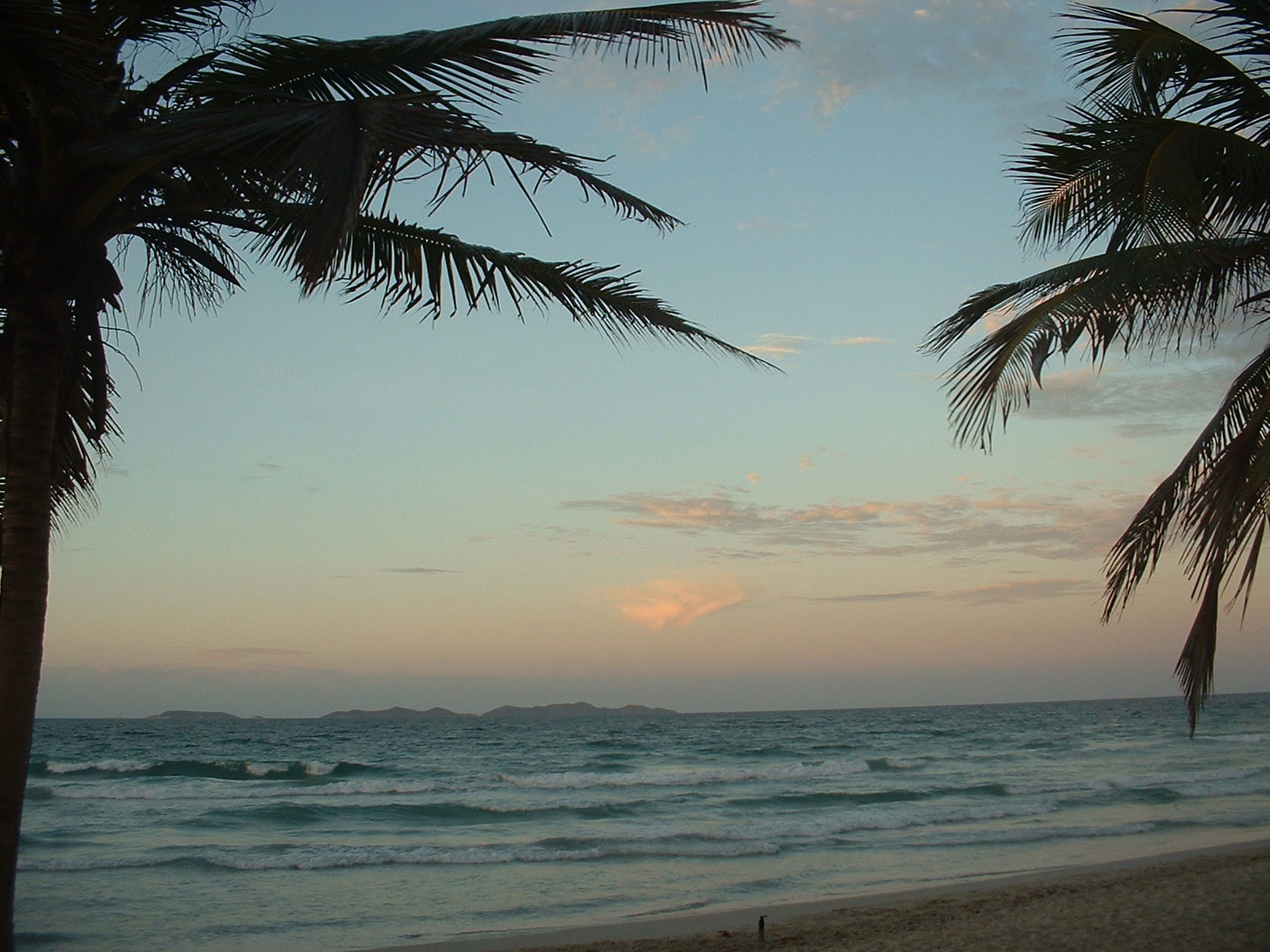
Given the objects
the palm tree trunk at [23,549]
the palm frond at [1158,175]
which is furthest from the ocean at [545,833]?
the palm frond at [1158,175]

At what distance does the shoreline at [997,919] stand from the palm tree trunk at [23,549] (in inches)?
196

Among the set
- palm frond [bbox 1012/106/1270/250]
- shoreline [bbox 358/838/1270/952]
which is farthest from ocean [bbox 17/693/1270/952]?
palm frond [bbox 1012/106/1270/250]

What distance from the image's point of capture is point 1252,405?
533 cm

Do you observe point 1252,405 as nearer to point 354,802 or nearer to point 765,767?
point 354,802

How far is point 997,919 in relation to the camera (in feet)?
25.2

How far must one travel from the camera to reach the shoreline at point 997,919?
264 inches

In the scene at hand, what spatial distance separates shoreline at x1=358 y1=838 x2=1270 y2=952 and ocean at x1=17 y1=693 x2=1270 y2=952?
0.70 metres

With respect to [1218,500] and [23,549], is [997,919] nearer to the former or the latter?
[1218,500]

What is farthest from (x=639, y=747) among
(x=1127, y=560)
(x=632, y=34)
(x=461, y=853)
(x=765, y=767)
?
(x=632, y=34)

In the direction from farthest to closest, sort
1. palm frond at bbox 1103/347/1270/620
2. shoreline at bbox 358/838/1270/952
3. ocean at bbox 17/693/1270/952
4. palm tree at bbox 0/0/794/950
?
ocean at bbox 17/693/1270/952 < shoreline at bbox 358/838/1270/952 < palm frond at bbox 1103/347/1270/620 < palm tree at bbox 0/0/794/950

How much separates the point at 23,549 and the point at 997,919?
7270 millimetres

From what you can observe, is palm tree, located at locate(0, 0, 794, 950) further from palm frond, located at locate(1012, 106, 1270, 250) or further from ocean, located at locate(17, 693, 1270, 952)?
ocean, located at locate(17, 693, 1270, 952)

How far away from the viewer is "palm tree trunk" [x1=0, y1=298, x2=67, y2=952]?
3750 mm

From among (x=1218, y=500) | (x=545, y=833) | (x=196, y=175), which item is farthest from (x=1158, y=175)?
(x=545, y=833)
